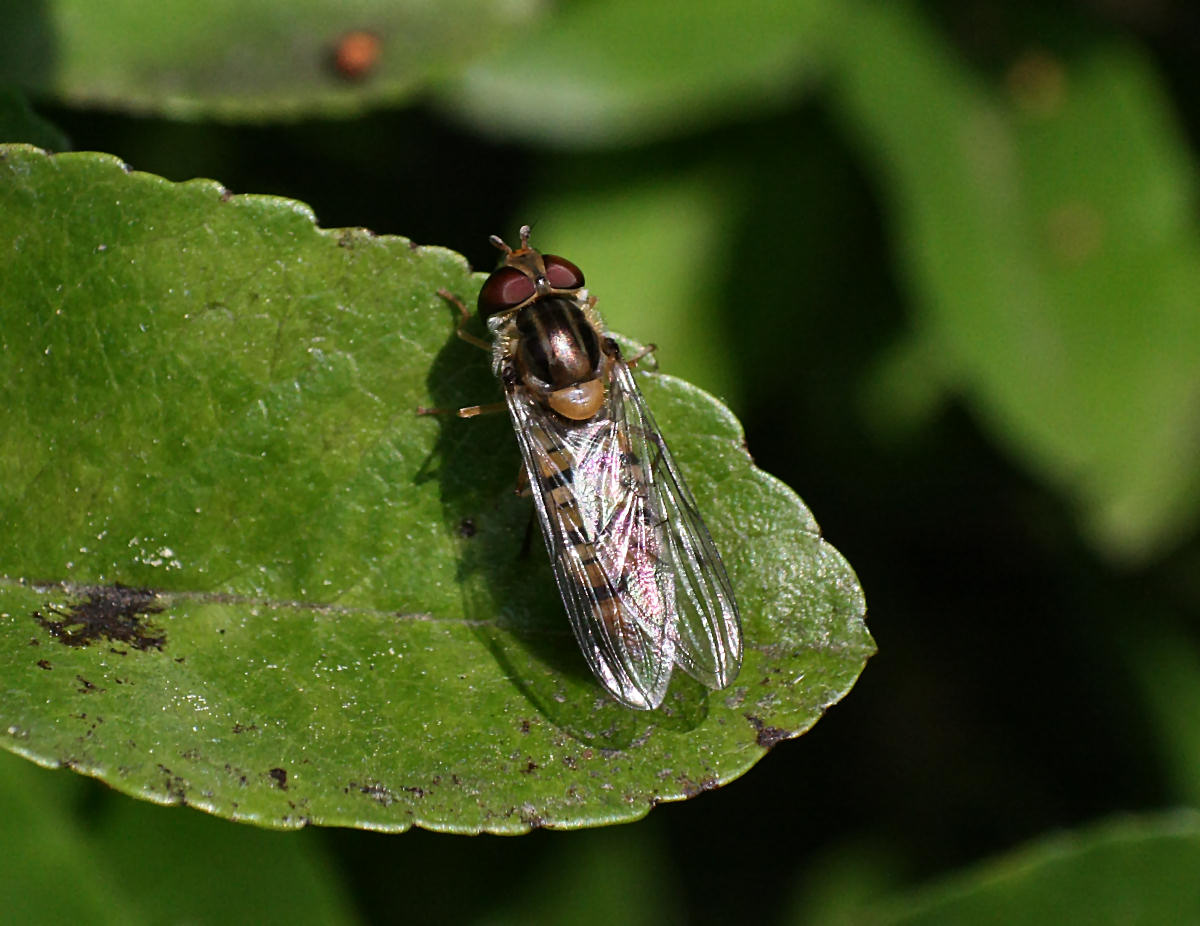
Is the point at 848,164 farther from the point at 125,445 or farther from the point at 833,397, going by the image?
the point at 125,445

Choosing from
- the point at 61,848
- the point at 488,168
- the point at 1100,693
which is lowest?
the point at 1100,693

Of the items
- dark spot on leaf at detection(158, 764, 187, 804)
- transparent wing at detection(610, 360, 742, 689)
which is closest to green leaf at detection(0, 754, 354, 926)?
Answer: dark spot on leaf at detection(158, 764, 187, 804)

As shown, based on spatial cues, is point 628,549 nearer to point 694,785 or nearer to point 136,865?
point 694,785

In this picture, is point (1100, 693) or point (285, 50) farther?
point (1100, 693)

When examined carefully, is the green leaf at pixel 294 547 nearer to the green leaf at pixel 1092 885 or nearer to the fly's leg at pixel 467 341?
the fly's leg at pixel 467 341

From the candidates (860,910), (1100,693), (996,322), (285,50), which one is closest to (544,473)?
(285,50)

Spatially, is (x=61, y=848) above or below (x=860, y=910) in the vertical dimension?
above

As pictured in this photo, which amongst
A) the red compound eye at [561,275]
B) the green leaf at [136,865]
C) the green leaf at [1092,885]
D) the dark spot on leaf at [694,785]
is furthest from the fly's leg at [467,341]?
the green leaf at [1092,885]
